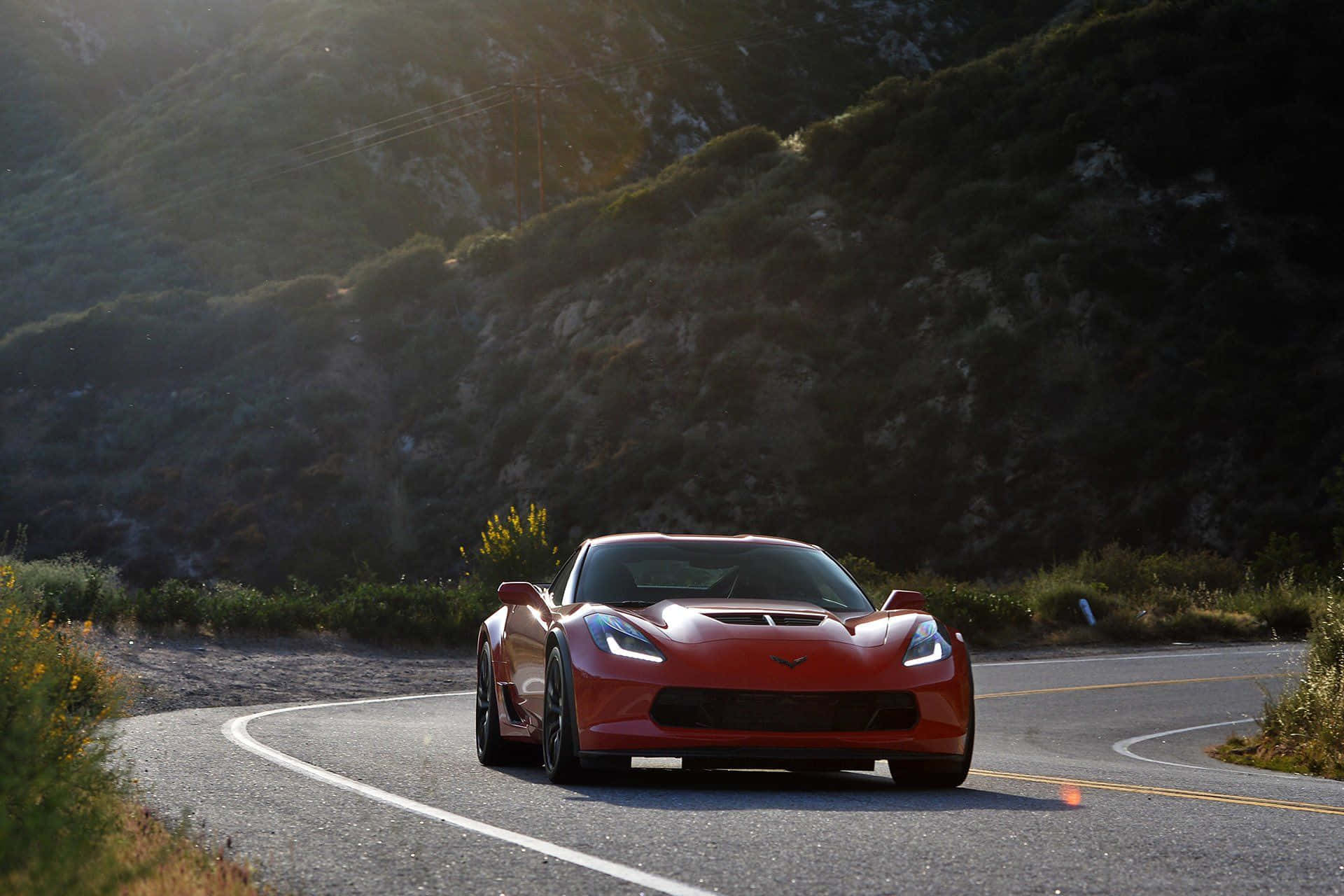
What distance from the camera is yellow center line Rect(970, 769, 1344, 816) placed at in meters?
7.47

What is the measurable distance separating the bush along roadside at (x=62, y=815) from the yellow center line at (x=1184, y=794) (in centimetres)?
491

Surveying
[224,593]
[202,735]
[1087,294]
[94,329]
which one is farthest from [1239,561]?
[94,329]

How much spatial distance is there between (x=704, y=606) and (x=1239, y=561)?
1195 inches

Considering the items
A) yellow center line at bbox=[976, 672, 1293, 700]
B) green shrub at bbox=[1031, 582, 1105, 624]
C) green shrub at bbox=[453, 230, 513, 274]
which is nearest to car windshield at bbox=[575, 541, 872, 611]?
yellow center line at bbox=[976, 672, 1293, 700]

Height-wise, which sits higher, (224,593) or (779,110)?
(779,110)

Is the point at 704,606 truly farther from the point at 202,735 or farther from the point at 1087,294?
the point at 1087,294

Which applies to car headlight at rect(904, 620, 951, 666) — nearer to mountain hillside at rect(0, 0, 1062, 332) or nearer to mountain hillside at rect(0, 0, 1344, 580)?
mountain hillside at rect(0, 0, 1344, 580)

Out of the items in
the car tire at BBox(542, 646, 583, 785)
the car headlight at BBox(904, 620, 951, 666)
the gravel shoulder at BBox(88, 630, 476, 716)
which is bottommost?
the gravel shoulder at BBox(88, 630, 476, 716)

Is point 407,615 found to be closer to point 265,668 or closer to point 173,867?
point 265,668

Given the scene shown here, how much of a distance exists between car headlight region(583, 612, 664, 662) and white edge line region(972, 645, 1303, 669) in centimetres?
1414

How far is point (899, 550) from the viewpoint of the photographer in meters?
40.2

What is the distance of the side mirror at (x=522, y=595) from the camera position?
9.03 meters

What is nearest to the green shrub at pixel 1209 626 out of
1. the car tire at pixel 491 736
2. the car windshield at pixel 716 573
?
the car windshield at pixel 716 573

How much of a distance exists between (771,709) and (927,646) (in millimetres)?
985
